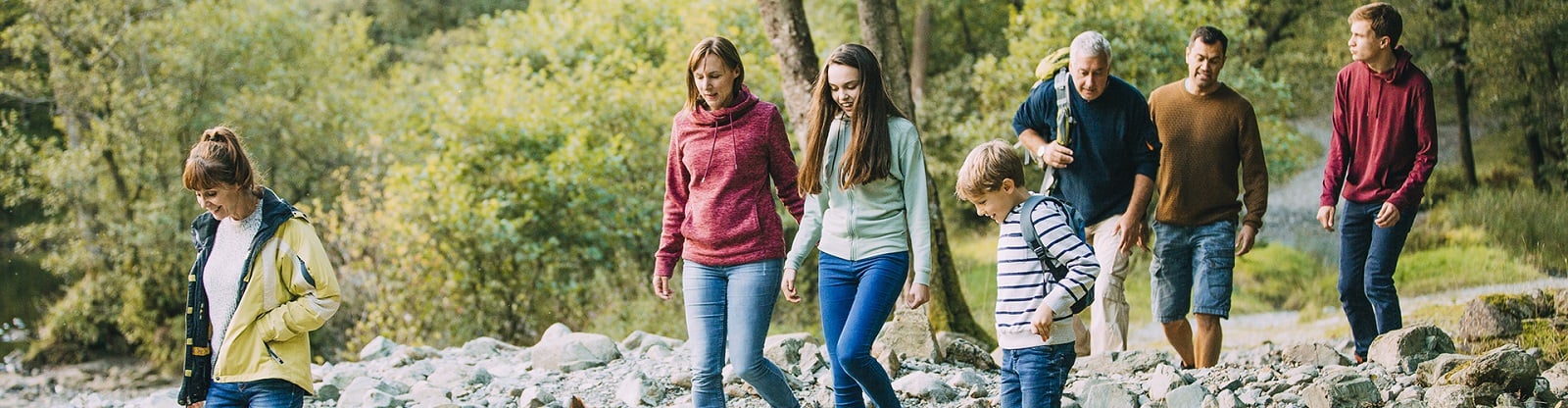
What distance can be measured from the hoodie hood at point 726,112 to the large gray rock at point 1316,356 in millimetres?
3306

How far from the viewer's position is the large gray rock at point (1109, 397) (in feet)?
16.3

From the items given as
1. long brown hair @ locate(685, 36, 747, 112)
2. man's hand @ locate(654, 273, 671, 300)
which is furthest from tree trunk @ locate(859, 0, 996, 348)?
long brown hair @ locate(685, 36, 747, 112)

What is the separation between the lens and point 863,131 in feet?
13.7

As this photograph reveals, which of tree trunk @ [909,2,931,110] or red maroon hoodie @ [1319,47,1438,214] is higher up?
tree trunk @ [909,2,931,110]

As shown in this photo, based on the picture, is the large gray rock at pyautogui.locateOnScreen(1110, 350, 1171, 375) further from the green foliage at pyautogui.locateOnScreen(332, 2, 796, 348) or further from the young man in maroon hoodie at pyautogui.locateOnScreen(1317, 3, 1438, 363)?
the green foliage at pyautogui.locateOnScreen(332, 2, 796, 348)

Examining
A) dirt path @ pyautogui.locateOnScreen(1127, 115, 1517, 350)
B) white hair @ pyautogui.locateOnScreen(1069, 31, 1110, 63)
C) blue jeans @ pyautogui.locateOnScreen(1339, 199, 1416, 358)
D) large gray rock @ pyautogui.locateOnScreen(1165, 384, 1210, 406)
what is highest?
white hair @ pyautogui.locateOnScreen(1069, 31, 1110, 63)

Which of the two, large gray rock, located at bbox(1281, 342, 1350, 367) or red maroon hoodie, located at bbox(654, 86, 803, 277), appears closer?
red maroon hoodie, located at bbox(654, 86, 803, 277)

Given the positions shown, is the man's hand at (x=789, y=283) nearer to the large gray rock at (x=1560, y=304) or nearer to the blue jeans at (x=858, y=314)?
the blue jeans at (x=858, y=314)

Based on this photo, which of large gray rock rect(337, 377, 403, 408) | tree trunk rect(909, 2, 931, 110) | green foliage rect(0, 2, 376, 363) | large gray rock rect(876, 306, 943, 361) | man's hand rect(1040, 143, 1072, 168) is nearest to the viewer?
man's hand rect(1040, 143, 1072, 168)

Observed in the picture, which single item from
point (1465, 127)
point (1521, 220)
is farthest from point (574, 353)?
point (1465, 127)

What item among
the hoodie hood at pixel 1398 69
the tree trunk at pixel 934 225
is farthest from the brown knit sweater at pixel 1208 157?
the tree trunk at pixel 934 225

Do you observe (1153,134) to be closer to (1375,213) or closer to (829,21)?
(1375,213)

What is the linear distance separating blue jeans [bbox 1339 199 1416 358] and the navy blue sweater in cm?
111

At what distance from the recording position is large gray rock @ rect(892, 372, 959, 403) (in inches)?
215
